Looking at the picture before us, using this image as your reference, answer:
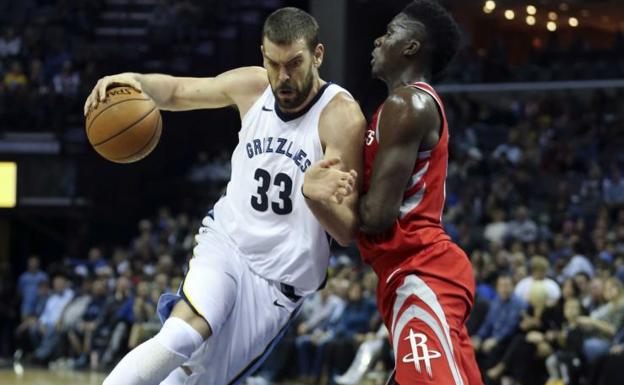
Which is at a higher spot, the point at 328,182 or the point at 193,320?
the point at 328,182

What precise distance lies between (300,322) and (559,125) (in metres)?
6.35

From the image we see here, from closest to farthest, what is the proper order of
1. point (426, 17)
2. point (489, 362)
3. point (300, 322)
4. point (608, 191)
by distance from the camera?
point (426, 17) → point (489, 362) → point (300, 322) → point (608, 191)

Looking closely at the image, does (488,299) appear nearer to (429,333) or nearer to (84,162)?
(429,333)

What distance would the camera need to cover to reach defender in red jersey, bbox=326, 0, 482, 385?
4.01 meters

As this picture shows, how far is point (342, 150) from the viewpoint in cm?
436

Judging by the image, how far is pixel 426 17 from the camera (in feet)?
14.0

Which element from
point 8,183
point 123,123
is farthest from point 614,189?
point 123,123

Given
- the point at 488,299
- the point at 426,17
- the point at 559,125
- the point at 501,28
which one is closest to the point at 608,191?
the point at 559,125

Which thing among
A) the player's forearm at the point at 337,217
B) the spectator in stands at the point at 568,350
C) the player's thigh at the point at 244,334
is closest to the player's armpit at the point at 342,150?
the player's forearm at the point at 337,217

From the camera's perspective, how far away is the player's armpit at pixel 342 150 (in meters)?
4.14

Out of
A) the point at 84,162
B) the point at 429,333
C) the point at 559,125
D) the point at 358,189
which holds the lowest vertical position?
the point at 84,162

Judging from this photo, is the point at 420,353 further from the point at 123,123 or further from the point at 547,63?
the point at 547,63

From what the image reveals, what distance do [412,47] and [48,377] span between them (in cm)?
947

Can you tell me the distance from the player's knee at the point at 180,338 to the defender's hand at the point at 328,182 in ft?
2.47
